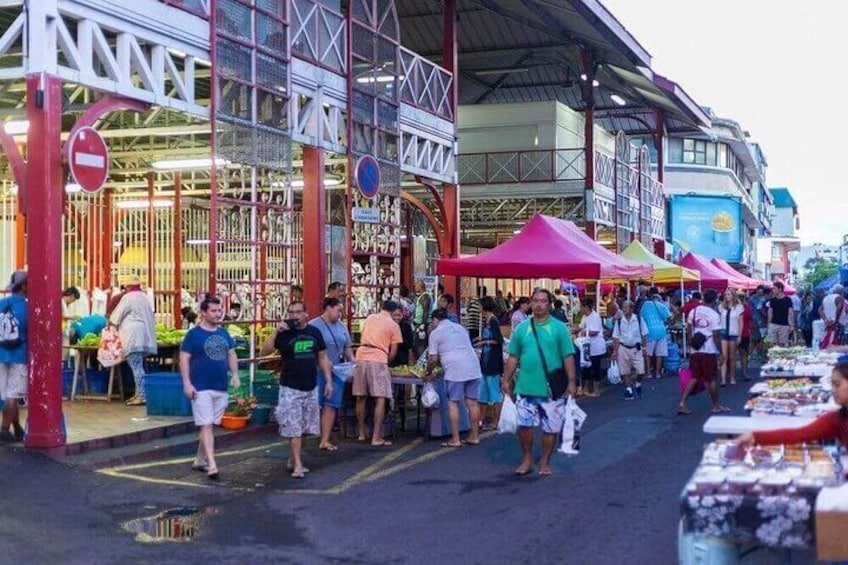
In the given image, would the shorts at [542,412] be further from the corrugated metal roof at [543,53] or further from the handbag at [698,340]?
the corrugated metal roof at [543,53]

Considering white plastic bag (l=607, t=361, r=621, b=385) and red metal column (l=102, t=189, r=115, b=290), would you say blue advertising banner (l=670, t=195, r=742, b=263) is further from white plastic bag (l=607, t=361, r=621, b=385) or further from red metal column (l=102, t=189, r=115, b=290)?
red metal column (l=102, t=189, r=115, b=290)

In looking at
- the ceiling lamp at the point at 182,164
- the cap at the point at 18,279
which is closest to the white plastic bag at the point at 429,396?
the cap at the point at 18,279

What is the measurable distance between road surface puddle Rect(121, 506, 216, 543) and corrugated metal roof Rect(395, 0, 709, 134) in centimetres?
1584

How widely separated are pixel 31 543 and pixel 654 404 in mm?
11261

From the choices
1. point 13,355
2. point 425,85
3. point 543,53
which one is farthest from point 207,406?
point 543,53

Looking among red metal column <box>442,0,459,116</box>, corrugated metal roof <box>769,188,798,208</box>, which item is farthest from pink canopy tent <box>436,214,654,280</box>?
corrugated metal roof <box>769,188,798,208</box>

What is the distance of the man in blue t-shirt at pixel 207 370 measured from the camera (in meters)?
9.90

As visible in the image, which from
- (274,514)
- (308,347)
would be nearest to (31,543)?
(274,514)

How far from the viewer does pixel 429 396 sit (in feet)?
41.4

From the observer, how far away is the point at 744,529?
4.86 m

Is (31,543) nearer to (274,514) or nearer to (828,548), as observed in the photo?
(274,514)

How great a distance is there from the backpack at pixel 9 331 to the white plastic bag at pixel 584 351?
10.1m

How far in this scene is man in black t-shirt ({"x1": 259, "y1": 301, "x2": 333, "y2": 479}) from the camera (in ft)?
33.6

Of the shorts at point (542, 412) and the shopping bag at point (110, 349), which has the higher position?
the shopping bag at point (110, 349)
